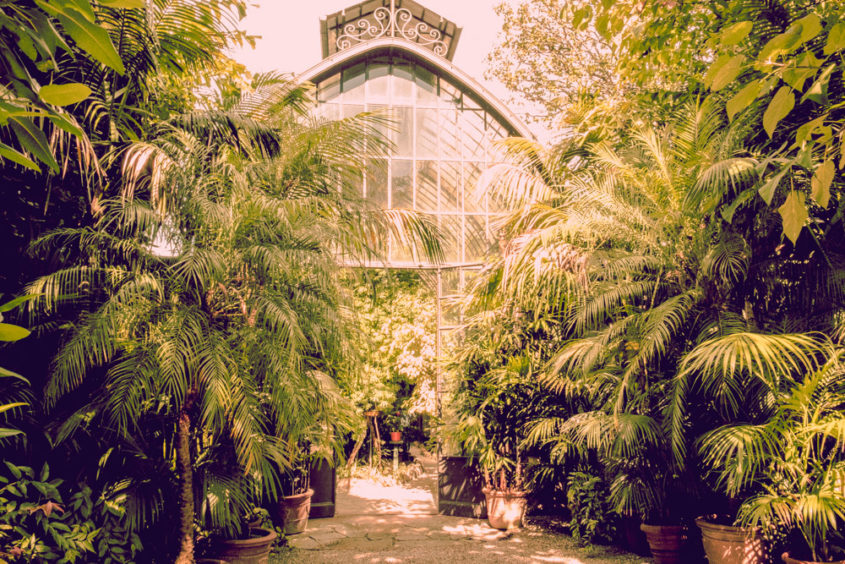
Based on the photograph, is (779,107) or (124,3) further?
(779,107)

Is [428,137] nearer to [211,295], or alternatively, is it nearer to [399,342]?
[399,342]

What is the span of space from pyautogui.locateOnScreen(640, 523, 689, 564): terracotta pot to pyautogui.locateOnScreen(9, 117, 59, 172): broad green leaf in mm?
5013

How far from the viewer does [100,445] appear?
A: 3.81 m

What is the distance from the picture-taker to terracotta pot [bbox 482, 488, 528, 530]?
639cm

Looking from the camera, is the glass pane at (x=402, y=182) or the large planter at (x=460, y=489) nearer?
the large planter at (x=460, y=489)

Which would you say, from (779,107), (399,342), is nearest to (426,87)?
(399,342)

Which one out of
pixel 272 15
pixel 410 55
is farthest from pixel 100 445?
pixel 410 55

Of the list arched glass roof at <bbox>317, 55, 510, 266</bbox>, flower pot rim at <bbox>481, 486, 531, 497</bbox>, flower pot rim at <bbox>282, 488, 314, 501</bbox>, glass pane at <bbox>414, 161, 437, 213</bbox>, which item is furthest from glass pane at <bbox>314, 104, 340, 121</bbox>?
flower pot rim at <bbox>481, 486, 531, 497</bbox>

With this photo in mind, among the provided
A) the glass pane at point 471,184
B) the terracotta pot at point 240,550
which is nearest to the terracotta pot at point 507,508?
the terracotta pot at point 240,550

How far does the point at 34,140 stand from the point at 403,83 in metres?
9.78

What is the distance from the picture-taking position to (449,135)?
9.91m

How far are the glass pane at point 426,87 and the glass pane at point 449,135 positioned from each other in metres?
0.28

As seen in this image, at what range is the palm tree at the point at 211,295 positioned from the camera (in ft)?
11.0

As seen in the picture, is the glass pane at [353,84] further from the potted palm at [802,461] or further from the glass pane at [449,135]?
the potted palm at [802,461]
